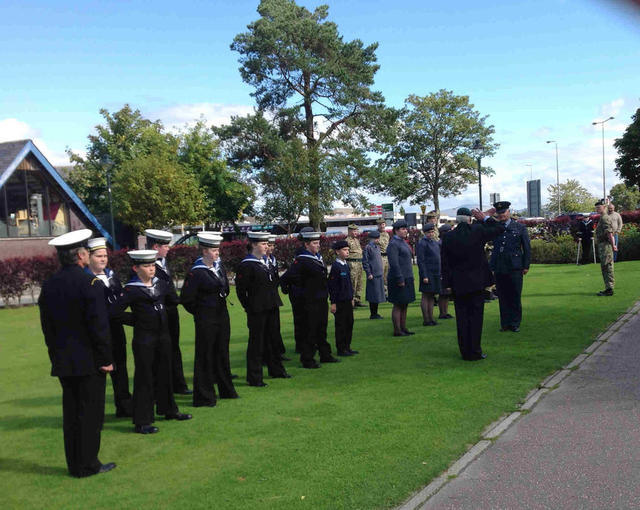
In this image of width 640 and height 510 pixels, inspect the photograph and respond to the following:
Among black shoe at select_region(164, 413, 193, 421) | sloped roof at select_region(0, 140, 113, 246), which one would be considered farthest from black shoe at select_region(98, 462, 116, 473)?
sloped roof at select_region(0, 140, 113, 246)

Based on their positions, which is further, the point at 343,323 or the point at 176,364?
the point at 343,323

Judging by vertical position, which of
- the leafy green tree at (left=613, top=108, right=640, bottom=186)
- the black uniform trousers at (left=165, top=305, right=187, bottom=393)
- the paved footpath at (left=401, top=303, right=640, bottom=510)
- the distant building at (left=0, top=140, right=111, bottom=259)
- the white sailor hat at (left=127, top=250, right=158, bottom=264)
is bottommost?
the paved footpath at (left=401, top=303, right=640, bottom=510)

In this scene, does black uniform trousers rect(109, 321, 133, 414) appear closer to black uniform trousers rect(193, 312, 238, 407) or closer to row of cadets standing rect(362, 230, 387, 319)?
black uniform trousers rect(193, 312, 238, 407)

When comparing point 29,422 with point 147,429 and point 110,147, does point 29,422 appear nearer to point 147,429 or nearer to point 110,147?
point 147,429

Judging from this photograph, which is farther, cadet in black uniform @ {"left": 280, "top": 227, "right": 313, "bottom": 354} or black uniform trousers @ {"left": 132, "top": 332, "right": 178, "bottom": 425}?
cadet in black uniform @ {"left": 280, "top": 227, "right": 313, "bottom": 354}

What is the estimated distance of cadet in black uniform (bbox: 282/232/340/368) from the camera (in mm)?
9266

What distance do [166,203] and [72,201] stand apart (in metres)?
6.49

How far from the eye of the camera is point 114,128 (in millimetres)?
55688

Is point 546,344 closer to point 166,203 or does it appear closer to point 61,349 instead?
point 61,349

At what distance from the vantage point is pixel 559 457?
5.06m

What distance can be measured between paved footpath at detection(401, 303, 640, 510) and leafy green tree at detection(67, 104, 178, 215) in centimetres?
4954

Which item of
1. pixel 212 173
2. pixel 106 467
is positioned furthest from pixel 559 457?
pixel 212 173

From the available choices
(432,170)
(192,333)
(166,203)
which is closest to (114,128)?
(166,203)

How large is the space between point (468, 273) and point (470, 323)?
0.75 m
